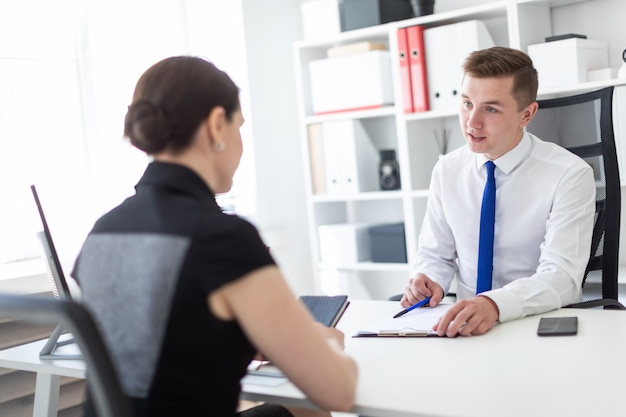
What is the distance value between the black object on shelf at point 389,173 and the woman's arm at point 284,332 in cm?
271

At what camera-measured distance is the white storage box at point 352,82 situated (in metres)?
3.79

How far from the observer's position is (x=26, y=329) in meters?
3.03

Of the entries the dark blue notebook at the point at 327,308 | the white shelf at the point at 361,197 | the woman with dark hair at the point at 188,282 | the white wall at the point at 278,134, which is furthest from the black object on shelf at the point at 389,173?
the woman with dark hair at the point at 188,282

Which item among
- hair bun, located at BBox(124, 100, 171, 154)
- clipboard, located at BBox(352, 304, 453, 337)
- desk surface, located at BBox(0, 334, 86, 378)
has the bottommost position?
desk surface, located at BBox(0, 334, 86, 378)

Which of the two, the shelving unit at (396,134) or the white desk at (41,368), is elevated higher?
the shelving unit at (396,134)

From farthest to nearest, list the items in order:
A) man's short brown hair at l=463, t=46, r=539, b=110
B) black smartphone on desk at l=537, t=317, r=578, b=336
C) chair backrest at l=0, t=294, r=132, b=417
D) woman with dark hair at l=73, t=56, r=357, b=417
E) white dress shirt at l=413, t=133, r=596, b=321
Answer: man's short brown hair at l=463, t=46, r=539, b=110, white dress shirt at l=413, t=133, r=596, b=321, black smartphone on desk at l=537, t=317, r=578, b=336, woman with dark hair at l=73, t=56, r=357, b=417, chair backrest at l=0, t=294, r=132, b=417

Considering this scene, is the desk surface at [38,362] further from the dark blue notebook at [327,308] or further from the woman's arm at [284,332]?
the woman's arm at [284,332]

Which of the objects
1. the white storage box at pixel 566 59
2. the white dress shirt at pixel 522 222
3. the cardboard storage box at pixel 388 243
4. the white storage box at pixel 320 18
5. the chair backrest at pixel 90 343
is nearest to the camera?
the chair backrest at pixel 90 343

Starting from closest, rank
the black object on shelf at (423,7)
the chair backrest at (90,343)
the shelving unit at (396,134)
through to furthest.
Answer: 1. the chair backrest at (90,343)
2. the shelving unit at (396,134)
3. the black object on shelf at (423,7)

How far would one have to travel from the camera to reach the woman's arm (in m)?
1.16

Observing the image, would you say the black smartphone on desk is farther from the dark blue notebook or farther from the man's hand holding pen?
the dark blue notebook

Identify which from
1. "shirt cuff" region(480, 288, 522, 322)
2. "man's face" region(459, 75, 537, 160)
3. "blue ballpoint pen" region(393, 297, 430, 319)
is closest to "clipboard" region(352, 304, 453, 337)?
"blue ballpoint pen" region(393, 297, 430, 319)

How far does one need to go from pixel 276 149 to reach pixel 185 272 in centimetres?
328

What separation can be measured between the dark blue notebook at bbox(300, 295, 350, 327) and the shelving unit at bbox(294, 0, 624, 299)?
1.80m
